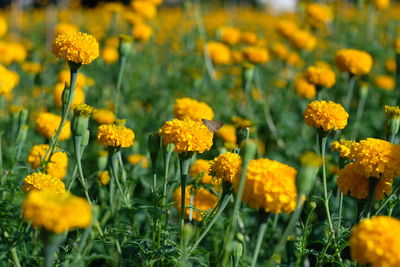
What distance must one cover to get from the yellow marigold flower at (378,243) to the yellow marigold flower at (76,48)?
140 centimetres

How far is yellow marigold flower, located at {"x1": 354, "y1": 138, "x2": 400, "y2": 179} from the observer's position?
192 centimetres

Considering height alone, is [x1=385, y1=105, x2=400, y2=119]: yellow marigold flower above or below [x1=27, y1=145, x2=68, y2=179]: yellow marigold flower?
above

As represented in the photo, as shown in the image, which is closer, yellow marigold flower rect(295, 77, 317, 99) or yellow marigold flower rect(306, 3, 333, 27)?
yellow marigold flower rect(295, 77, 317, 99)

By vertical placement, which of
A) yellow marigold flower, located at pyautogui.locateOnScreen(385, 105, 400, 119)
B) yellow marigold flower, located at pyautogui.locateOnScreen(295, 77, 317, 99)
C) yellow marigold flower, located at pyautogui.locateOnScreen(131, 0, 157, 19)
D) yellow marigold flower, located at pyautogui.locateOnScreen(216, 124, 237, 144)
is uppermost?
yellow marigold flower, located at pyautogui.locateOnScreen(131, 0, 157, 19)

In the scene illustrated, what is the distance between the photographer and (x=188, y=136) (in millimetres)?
2033

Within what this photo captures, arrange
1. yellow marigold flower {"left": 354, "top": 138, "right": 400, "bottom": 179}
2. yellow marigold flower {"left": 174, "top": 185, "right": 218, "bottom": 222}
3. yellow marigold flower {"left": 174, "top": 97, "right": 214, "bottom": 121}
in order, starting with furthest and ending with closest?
yellow marigold flower {"left": 174, "top": 97, "right": 214, "bottom": 121} < yellow marigold flower {"left": 174, "top": 185, "right": 218, "bottom": 222} < yellow marigold flower {"left": 354, "top": 138, "right": 400, "bottom": 179}

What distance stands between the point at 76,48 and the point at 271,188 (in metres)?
1.16

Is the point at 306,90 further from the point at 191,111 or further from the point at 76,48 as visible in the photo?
the point at 76,48

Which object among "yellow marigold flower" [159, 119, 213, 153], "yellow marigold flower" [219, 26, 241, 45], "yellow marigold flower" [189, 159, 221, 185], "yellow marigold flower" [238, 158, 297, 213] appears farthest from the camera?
"yellow marigold flower" [219, 26, 241, 45]

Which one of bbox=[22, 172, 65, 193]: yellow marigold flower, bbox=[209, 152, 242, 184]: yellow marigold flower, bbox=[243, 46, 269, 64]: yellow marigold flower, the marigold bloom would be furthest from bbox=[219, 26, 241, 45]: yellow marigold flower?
bbox=[22, 172, 65, 193]: yellow marigold flower

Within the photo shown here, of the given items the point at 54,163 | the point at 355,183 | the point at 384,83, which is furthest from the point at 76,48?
the point at 384,83

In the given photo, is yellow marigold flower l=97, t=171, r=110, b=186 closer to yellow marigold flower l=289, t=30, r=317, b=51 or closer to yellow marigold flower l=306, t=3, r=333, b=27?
yellow marigold flower l=289, t=30, r=317, b=51

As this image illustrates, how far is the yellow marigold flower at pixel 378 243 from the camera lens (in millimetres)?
1369

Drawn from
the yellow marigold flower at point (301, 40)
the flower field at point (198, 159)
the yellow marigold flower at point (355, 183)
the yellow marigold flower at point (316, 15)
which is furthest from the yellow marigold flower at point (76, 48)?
the yellow marigold flower at point (316, 15)
